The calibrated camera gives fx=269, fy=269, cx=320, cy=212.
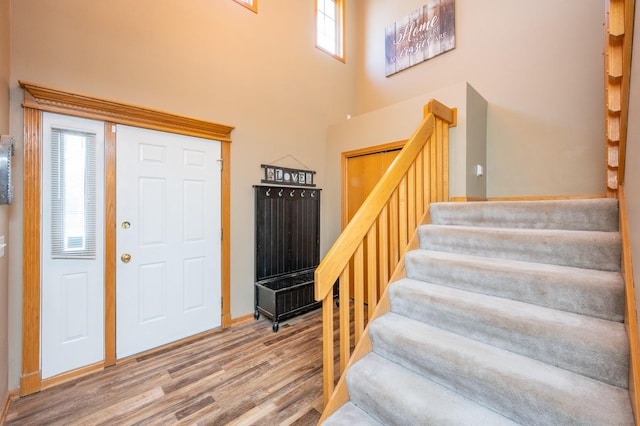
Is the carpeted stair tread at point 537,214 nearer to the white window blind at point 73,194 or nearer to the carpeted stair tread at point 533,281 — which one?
the carpeted stair tread at point 533,281

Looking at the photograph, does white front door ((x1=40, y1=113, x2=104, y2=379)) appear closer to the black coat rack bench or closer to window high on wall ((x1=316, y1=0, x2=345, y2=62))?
the black coat rack bench

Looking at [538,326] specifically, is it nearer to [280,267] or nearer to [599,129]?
[599,129]

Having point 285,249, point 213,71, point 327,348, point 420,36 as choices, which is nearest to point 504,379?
point 327,348

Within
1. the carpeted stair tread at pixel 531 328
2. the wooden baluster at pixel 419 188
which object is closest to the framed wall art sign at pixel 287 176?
the wooden baluster at pixel 419 188

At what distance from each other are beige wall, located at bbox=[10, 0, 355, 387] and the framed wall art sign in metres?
0.10

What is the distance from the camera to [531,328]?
124 cm

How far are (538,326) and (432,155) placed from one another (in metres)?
1.64

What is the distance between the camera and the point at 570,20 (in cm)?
268

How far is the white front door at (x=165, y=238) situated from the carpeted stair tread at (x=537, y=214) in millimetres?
2314

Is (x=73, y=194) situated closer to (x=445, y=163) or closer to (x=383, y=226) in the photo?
(x=383, y=226)

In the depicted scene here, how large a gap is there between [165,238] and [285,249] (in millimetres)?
1410

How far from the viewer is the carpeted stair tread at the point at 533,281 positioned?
1221 mm

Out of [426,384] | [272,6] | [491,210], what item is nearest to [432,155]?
[491,210]

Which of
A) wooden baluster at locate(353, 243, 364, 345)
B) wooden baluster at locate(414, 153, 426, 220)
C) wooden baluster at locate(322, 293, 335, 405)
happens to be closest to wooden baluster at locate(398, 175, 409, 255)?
wooden baluster at locate(414, 153, 426, 220)
